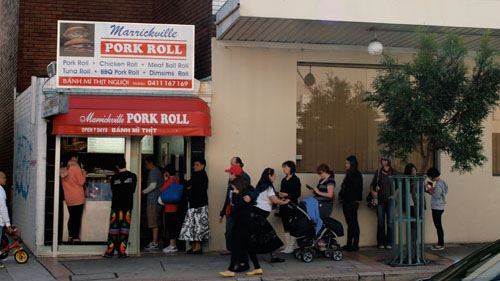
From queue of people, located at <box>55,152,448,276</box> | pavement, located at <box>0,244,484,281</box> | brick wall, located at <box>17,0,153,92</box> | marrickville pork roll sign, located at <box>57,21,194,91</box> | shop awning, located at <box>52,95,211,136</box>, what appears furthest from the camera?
Result: brick wall, located at <box>17,0,153,92</box>

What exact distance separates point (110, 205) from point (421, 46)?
631 centimetres

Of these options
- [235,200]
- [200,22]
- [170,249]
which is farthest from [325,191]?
[200,22]

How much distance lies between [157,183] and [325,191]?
134 inches

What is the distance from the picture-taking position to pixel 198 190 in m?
11.2

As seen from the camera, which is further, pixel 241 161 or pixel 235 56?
pixel 235 56

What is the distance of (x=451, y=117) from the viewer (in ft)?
33.1

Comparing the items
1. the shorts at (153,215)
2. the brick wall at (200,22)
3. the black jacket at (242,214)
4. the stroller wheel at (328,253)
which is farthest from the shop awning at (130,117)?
the stroller wheel at (328,253)

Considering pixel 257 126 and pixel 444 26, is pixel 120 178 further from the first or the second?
pixel 444 26

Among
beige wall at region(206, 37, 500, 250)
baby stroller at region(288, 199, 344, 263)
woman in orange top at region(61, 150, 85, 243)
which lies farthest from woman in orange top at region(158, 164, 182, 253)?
baby stroller at region(288, 199, 344, 263)

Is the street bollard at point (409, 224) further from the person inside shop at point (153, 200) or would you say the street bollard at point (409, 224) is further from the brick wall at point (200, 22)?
the person inside shop at point (153, 200)

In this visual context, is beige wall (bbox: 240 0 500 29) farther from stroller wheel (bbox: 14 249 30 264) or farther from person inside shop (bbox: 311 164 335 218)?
stroller wheel (bbox: 14 249 30 264)

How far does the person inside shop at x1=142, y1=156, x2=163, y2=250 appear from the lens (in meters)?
12.2

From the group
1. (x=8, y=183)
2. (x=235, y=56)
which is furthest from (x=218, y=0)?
(x=8, y=183)

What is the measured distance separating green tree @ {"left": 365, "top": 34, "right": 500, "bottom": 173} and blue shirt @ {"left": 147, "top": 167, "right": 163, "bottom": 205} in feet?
16.0
